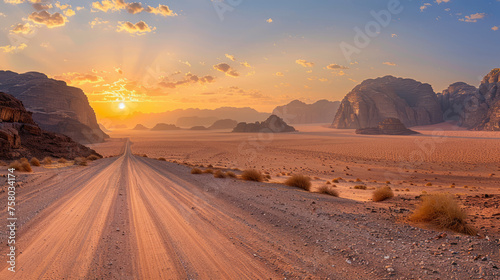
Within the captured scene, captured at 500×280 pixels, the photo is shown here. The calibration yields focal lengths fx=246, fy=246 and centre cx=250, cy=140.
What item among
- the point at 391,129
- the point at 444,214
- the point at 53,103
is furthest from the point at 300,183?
the point at 53,103

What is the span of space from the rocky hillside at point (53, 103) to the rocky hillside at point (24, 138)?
52.5 m

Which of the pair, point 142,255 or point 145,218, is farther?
point 145,218

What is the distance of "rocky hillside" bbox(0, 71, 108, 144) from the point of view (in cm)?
7681

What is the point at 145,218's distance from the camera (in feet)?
22.9

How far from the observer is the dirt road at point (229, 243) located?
164 inches

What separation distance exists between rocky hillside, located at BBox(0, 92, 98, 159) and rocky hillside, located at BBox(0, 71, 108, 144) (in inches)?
2066

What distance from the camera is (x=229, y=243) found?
542cm

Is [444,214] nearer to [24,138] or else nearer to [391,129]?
[24,138]

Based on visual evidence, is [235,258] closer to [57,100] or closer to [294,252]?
[294,252]

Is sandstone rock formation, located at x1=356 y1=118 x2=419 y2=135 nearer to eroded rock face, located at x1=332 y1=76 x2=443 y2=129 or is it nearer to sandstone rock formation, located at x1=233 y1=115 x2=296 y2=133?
eroded rock face, located at x1=332 y1=76 x2=443 y2=129

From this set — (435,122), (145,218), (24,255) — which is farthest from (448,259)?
(435,122)

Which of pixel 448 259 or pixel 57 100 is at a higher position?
pixel 57 100

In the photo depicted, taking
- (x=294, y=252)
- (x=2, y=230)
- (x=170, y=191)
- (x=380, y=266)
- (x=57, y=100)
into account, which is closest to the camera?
(x=380, y=266)

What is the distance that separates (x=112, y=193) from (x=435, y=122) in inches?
6462
